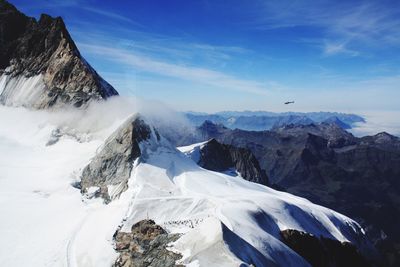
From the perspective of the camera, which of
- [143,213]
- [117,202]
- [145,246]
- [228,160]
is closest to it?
[145,246]

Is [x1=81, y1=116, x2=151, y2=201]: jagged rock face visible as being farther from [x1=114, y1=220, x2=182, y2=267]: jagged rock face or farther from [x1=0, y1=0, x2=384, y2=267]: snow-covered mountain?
[x1=114, y1=220, x2=182, y2=267]: jagged rock face

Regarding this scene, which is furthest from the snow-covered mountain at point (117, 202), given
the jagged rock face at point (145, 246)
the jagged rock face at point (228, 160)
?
the jagged rock face at point (228, 160)

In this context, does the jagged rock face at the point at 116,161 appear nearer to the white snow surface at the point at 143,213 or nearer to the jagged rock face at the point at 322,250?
the white snow surface at the point at 143,213

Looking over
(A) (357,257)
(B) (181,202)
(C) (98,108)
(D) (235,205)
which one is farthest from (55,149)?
(A) (357,257)

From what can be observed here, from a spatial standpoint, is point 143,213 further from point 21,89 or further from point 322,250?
point 21,89

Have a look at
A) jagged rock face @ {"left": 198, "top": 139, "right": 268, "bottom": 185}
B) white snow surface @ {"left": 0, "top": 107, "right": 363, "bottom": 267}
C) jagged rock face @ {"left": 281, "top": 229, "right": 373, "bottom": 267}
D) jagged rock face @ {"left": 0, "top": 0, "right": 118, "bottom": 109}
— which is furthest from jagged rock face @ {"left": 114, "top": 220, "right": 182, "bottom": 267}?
jagged rock face @ {"left": 198, "top": 139, "right": 268, "bottom": 185}

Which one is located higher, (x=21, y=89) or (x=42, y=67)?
(x=42, y=67)

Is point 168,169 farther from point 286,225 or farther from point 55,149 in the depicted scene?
point 55,149

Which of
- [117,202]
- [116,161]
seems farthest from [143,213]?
[116,161]
